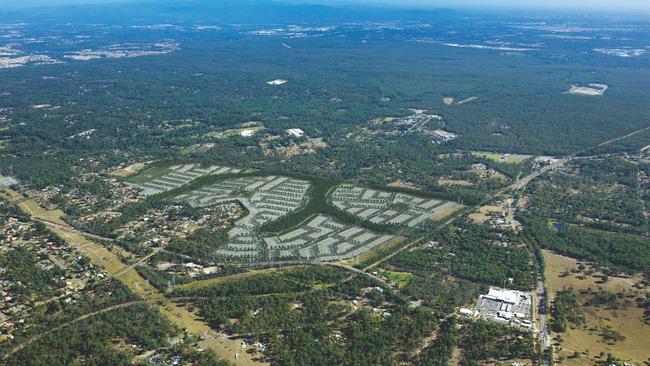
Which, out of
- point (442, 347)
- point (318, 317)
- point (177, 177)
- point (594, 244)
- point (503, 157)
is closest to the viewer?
point (442, 347)

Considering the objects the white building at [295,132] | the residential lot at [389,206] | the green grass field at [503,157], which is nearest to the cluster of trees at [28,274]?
the residential lot at [389,206]

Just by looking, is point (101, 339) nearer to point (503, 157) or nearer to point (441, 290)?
point (441, 290)

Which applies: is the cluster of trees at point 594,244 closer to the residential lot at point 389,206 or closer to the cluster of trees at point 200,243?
the residential lot at point 389,206

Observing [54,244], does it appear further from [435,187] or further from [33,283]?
[435,187]

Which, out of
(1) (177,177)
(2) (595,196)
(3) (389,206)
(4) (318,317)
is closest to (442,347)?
(4) (318,317)

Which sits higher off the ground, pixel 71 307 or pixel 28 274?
pixel 71 307

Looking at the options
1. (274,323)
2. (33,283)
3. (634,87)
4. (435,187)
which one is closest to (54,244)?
(33,283)

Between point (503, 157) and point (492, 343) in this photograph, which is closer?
point (492, 343)

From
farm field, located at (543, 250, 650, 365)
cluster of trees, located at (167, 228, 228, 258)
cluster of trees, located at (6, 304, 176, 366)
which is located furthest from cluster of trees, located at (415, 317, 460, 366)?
cluster of trees, located at (167, 228, 228, 258)
